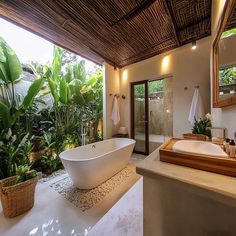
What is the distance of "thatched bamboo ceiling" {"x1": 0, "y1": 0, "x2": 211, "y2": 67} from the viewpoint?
1.88 metres

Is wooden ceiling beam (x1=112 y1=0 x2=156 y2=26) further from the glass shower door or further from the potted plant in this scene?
the potted plant

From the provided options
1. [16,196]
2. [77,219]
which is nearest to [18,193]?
[16,196]

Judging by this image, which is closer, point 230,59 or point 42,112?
point 230,59

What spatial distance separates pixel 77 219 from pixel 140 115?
119 inches

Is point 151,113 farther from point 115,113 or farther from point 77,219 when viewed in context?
point 77,219

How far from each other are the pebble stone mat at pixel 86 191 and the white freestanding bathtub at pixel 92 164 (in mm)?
84

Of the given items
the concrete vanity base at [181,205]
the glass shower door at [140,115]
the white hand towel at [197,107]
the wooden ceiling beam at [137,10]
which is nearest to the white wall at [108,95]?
the glass shower door at [140,115]

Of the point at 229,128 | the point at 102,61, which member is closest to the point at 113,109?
the point at 102,61

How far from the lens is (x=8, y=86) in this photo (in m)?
2.37

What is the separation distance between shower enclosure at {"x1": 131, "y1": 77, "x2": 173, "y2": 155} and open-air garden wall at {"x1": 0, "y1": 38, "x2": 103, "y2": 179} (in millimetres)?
1153

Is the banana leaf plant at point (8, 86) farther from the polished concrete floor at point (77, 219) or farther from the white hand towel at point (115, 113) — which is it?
the white hand towel at point (115, 113)

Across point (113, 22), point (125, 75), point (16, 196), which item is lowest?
point (16, 196)

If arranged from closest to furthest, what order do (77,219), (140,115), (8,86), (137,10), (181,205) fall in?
(181,205)
(77,219)
(137,10)
(8,86)
(140,115)

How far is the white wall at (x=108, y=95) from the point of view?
3.73m
